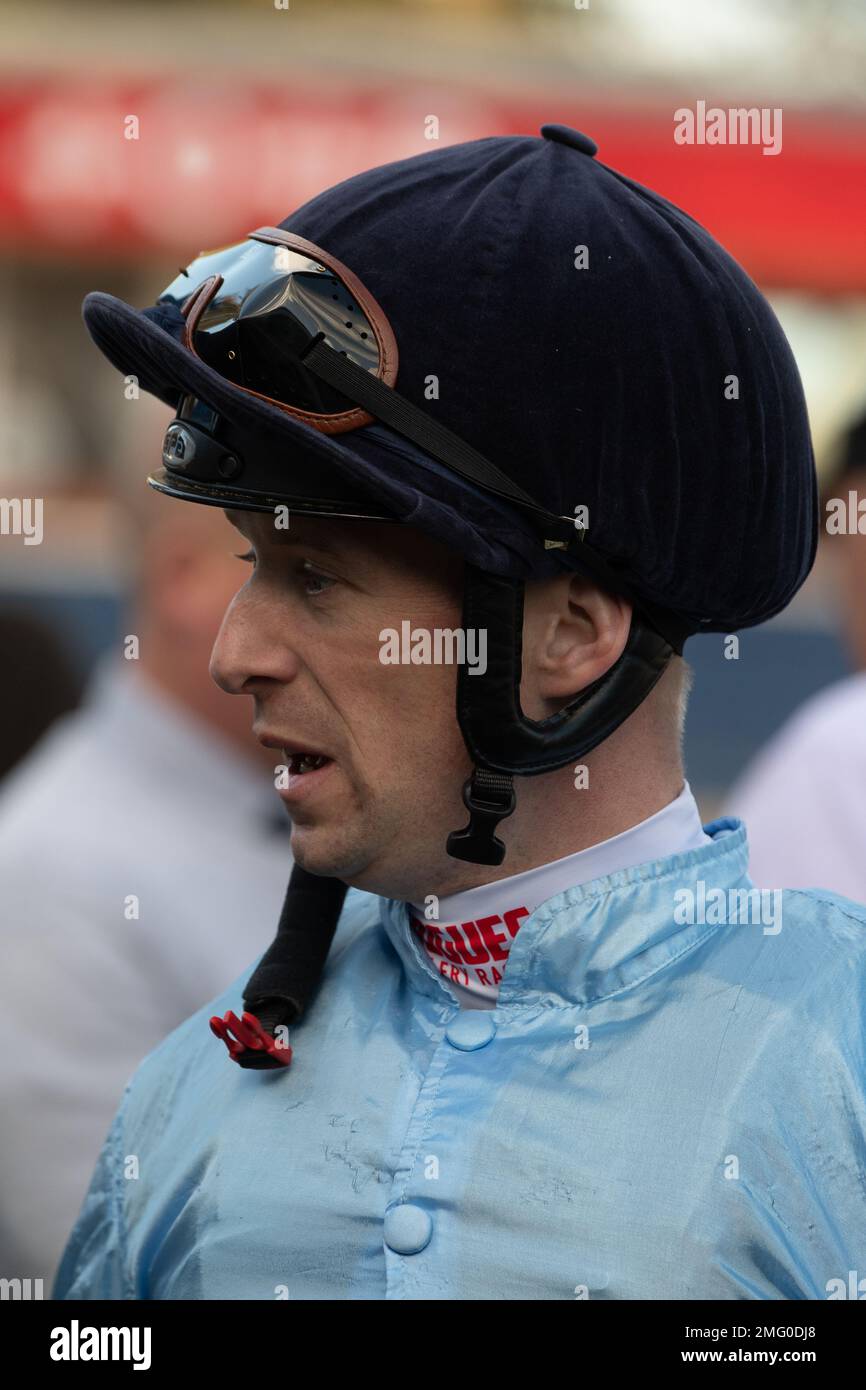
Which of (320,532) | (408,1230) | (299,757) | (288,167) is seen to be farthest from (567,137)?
(288,167)

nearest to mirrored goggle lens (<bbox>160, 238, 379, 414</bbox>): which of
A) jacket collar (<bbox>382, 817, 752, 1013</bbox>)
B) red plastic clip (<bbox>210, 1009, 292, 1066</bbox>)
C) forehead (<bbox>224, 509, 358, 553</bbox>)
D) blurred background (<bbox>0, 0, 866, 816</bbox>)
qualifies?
forehead (<bbox>224, 509, 358, 553</bbox>)

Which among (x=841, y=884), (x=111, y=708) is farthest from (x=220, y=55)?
(x=841, y=884)

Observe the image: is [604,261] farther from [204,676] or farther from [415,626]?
[204,676]

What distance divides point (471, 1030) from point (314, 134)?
10374 millimetres

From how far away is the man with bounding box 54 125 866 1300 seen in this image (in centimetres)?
171

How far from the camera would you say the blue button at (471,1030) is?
72.5 inches

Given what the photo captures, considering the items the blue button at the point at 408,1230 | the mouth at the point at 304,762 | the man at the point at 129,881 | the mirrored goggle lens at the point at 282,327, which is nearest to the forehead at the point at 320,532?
the mirrored goggle lens at the point at 282,327

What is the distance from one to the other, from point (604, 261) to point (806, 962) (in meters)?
0.76

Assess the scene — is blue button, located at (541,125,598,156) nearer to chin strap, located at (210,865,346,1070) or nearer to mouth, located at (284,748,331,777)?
mouth, located at (284,748,331,777)

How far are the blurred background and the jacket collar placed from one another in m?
7.23

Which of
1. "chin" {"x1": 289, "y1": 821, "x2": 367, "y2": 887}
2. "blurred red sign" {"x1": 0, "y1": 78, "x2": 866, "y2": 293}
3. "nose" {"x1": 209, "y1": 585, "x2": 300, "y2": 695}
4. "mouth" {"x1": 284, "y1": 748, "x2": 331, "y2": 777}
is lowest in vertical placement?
"chin" {"x1": 289, "y1": 821, "x2": 367, "y2": 887}

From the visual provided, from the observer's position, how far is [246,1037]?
1.92 m

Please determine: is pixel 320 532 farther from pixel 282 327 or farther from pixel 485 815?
pixel 485 815

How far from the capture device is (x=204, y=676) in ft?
12.9
